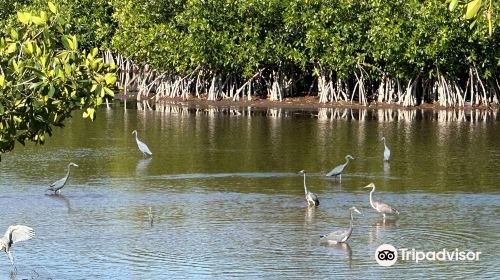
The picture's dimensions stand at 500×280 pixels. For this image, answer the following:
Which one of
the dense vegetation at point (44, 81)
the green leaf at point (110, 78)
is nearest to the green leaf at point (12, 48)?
the dense vegetation at point (44, 81)

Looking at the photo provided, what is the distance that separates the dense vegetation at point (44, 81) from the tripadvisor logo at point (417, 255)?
6283 mm

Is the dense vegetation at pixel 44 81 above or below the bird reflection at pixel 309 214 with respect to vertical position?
→ above

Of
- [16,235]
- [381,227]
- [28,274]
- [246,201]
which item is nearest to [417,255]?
[381,227]

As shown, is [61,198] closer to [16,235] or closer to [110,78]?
[16,235]

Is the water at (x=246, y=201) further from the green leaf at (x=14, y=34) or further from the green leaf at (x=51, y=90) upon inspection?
the green leaf at (x=51, y=90)

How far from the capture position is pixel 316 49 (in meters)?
47.9

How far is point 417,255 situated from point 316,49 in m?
30.2

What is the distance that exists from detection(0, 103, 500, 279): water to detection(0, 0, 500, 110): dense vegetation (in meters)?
6.75

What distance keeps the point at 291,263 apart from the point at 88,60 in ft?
19.2

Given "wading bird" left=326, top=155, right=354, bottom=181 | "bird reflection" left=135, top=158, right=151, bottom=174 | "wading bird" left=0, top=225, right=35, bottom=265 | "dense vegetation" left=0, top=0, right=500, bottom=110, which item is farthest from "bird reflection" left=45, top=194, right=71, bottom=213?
"dense vegetation" left=0, top=0, right=500, bottom=110

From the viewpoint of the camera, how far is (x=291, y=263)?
1775 cm

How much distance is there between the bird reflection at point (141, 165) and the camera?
93.2ft

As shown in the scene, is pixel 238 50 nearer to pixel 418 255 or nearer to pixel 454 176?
pixel 454 176

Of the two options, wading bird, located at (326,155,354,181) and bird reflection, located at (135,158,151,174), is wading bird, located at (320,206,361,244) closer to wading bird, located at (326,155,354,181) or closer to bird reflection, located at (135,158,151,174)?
wading bird, located at (326,155,354,181)
